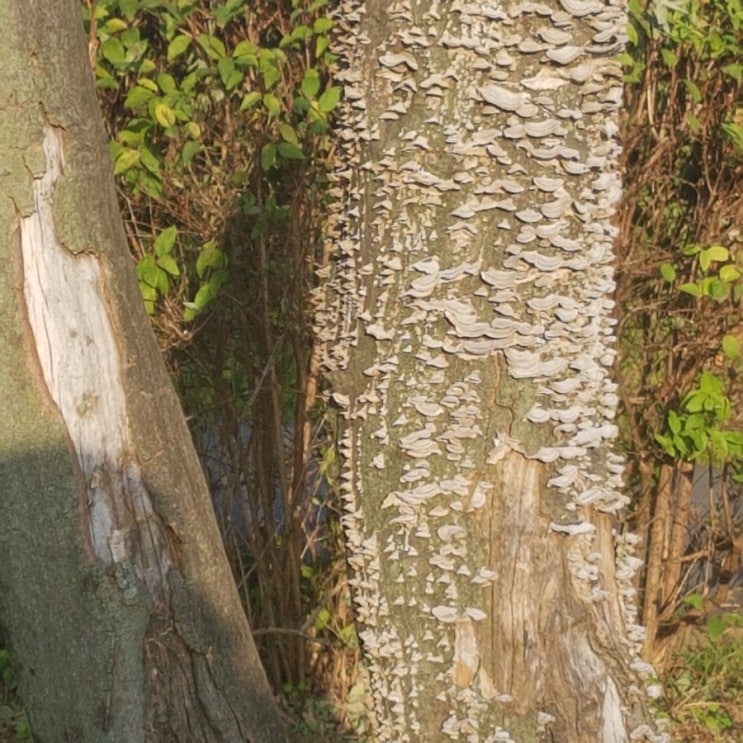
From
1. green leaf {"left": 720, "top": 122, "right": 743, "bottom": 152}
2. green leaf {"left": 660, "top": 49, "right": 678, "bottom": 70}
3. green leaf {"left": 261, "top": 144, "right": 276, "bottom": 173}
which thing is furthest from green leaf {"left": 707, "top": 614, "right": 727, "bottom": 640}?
green leaf {"left": 261, "top": 144, "right": 276, "bottom": 173}

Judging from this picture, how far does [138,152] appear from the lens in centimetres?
361

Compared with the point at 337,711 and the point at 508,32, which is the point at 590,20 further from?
the point at 337,711

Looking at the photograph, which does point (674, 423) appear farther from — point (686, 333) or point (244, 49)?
point (244, 49)

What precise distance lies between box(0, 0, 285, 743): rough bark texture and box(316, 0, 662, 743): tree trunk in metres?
0.42

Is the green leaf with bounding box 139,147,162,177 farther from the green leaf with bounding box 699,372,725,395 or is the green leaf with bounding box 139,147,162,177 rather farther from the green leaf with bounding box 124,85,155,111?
the green leaf with bounding box 699,372,725,395

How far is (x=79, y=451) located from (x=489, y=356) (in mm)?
797

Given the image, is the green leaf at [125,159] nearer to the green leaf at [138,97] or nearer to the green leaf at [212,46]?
the green leaf at [138,97]

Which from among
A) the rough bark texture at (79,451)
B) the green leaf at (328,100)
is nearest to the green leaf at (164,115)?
the green leaf at (328,100)

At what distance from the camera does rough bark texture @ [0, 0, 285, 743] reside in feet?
6.68

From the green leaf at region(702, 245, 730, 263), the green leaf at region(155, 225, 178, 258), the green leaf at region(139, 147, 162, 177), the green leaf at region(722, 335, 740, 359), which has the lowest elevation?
the green leaf at region(722, 335, 740, 359)

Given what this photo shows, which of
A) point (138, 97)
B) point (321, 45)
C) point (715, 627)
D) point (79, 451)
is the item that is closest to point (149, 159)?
point (138, 97)

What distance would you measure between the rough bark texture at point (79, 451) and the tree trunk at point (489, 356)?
0.42 metres

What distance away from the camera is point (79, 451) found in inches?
81.5

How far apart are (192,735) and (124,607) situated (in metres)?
0.34
